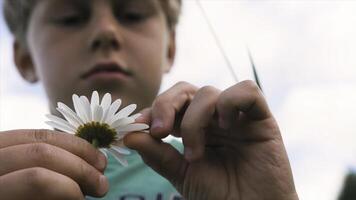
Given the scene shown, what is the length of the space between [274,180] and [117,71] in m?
0.46

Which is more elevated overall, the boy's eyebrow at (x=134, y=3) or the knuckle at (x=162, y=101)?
the boy's eyebrow at (x=134, y=3)

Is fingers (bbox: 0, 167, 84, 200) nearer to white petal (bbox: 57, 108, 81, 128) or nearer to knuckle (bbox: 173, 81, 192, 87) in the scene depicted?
white petal (bbox: 57, 108, 81, 128)

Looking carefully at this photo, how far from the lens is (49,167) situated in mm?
582

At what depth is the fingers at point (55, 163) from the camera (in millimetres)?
578

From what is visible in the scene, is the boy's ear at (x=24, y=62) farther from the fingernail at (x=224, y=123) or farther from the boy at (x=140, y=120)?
the fingernail at (x=224, y=123)

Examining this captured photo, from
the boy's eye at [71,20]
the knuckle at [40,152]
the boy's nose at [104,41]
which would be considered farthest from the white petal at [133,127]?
the boy's eye at [71,20]

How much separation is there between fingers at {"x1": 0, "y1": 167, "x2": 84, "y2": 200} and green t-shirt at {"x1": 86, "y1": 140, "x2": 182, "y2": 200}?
507 millimetres

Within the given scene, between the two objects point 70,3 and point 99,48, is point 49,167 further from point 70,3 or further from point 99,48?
point 70,3

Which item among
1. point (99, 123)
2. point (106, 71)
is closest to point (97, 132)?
point (99, 123)

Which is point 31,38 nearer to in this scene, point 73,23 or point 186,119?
point 73,23

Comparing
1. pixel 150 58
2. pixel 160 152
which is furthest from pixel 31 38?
pixel 160 152

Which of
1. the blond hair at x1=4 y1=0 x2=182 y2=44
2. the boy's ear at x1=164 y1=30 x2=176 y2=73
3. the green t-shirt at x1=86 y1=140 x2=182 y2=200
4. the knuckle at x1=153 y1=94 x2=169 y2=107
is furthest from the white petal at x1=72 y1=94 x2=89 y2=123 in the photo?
the boy's ear at x1=164 y1=30 x2=176 y2=73

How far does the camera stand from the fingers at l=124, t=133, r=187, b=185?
70 centimetres

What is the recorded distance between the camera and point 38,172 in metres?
0.56
